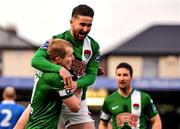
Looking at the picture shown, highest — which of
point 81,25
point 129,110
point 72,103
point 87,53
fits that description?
point 81,25

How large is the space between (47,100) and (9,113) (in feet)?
21.1

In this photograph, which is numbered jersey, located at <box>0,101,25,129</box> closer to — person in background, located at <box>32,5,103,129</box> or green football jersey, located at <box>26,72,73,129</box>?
person in background, located at <box>32,5,103,129</box>

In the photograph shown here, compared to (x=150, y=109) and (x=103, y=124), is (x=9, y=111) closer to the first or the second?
(x=103, y=124)

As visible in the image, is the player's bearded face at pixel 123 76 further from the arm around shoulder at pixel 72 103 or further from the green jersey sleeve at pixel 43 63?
the arm around shoulder at pixel 72 103

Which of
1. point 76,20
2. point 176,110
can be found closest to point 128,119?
point 76,20

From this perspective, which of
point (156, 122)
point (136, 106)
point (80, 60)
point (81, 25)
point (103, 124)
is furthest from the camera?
point (103, 124)

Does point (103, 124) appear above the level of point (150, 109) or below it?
below

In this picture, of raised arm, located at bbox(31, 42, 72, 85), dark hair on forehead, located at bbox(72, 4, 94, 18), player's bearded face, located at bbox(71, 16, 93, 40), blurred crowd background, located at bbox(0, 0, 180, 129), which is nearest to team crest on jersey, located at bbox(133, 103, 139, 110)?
player's bearded face, located at bbox(71, 16, 93, 40)

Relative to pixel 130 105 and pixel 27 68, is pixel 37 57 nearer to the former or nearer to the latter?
pixel 130 105

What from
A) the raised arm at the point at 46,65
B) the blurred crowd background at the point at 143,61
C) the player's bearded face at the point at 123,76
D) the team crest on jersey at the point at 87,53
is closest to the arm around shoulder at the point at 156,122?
the player's bearded face at the point at 123,76

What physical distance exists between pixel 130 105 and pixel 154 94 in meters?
32.7

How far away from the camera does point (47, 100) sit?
21.1ft

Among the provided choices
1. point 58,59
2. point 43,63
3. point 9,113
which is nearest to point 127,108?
point 43,63

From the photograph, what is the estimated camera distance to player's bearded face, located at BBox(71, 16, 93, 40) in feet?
23.2
